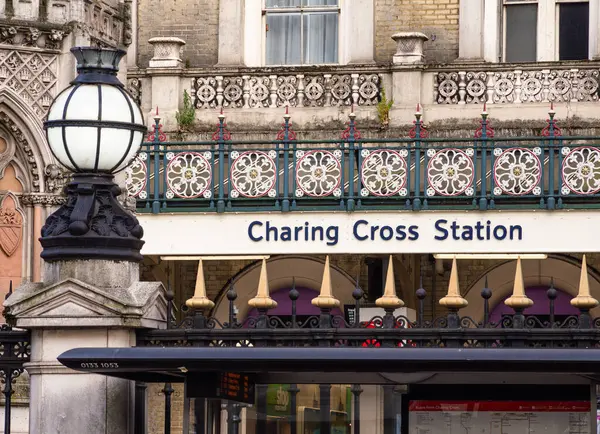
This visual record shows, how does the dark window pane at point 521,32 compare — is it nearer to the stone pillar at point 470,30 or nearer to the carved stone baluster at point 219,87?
the stone pillar at point 470,30

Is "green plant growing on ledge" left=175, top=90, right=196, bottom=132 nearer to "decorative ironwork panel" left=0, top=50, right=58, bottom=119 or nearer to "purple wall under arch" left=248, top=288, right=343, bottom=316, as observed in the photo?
"purple wall under arch" left=248, top=288, right=343, bottom=316

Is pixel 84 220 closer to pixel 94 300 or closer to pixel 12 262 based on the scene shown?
pixel 94 300

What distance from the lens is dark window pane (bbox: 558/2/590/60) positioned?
25.8 m

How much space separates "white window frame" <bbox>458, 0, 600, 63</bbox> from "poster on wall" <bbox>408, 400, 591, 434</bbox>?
577 inches

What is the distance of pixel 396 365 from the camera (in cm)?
1032

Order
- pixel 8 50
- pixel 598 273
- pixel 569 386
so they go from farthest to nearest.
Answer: pixel 598 273 < pixel 8 50 < pixel 569 386

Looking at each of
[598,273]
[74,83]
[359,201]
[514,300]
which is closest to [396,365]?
[514,300]

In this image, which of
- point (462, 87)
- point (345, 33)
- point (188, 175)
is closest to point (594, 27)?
point (462, 87)

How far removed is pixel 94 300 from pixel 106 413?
664mm

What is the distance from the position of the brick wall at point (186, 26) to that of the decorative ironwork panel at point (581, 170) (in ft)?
21.3

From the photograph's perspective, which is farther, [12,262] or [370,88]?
[370,88]

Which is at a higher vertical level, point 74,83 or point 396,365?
point 74,83

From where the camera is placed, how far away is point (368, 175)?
74.1 ft

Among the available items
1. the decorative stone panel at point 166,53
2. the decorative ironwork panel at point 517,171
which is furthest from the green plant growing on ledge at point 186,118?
the decorative ironwork panel at point 517,171
